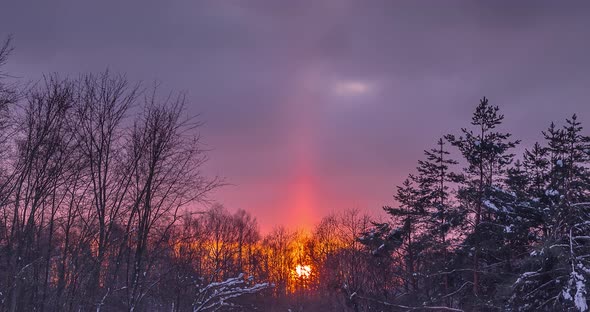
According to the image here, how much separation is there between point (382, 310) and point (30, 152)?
32.5m

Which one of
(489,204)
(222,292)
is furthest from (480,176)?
(222,292)

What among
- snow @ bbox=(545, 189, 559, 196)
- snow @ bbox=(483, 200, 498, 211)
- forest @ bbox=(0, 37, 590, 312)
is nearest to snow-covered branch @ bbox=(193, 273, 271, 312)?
forest @ bbox=(0, 37, 590, 312)

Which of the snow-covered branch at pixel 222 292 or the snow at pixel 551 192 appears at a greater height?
the snow at pixel 551 192

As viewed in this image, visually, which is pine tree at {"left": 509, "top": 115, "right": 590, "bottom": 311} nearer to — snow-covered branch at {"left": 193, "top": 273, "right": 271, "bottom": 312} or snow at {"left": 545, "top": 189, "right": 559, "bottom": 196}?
snow at {"left": 545, "top": 189, "right": 559, "bottom": 196}

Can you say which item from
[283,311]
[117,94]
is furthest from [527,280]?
[283,311]

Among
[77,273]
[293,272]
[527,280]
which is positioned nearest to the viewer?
[77,273]

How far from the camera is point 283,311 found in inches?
2500

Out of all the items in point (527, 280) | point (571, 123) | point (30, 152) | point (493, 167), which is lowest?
point (527, 280)

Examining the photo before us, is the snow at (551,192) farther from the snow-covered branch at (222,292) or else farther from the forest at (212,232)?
the snow-covered branch at (222,292)

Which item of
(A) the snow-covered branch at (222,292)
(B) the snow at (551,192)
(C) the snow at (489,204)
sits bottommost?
(A) the snow-covered branch at (222,292)

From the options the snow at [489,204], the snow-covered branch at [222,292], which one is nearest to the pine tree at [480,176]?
the snow at [489,204]

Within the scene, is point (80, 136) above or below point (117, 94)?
below

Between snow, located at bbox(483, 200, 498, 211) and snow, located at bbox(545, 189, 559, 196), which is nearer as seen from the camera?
snow, located at bbox(545, 189, 559, 196)

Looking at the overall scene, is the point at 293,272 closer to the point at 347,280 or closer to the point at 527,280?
the point at 347,280
